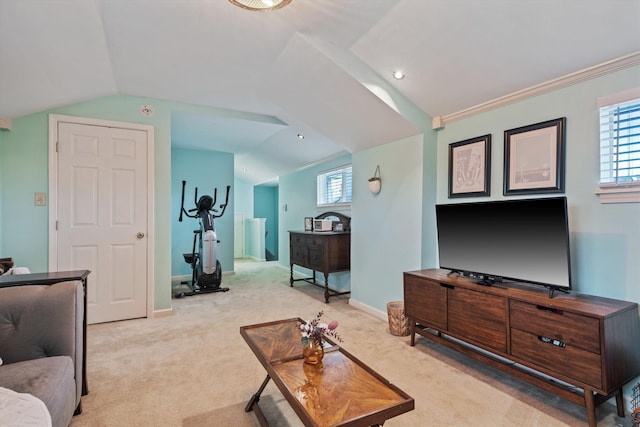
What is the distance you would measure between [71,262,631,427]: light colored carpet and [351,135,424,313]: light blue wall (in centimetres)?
43

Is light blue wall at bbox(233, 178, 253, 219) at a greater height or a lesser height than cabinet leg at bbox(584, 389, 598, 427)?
greater

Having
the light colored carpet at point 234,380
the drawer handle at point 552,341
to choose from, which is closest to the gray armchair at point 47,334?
the light colored carpet at point 234,380

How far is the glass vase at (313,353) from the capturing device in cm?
160

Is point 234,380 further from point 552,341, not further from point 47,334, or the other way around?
point 552,341

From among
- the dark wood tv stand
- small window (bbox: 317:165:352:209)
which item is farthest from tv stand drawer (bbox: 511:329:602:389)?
small window (bbox: 317:165:352:209)

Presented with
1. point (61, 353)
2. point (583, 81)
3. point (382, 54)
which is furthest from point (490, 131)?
point (61, 353)

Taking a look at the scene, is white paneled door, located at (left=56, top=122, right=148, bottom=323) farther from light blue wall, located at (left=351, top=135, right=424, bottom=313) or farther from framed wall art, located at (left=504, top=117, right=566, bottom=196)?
framed wall art, located at (left=504, top=117, right=566, bottom=196)

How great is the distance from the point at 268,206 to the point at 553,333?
8.38 meters

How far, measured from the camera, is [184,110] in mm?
4012

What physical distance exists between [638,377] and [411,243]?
5.95 feet

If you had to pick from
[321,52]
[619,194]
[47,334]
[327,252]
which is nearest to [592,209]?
[619,194]

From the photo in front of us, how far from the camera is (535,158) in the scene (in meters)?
2.42

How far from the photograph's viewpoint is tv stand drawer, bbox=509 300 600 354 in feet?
5.64

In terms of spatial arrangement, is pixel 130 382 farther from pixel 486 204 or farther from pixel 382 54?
pixel 382 54
